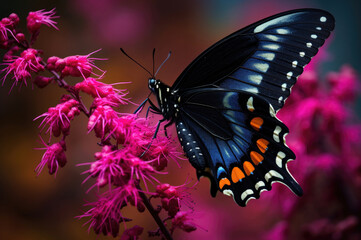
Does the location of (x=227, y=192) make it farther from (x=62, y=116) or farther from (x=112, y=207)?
(x=62, y=116)

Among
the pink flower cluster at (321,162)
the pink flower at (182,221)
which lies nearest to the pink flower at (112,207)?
the pink flower at (182,221)

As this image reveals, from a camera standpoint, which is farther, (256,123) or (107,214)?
(256,123)

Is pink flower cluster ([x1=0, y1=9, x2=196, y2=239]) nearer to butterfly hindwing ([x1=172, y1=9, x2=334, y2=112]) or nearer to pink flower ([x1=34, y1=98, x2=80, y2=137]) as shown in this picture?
pink flower ([x1=34, y1=98, x2=80, y2=137])

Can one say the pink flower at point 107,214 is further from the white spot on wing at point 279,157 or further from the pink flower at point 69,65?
the white spot on wing at point 279,157

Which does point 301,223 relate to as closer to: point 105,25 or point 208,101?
point 208,101

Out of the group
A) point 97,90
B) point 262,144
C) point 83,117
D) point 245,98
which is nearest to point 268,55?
point 245,98

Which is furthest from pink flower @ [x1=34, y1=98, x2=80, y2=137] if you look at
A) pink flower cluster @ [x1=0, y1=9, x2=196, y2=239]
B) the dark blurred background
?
the dark blurred background

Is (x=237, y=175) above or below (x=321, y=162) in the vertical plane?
below
